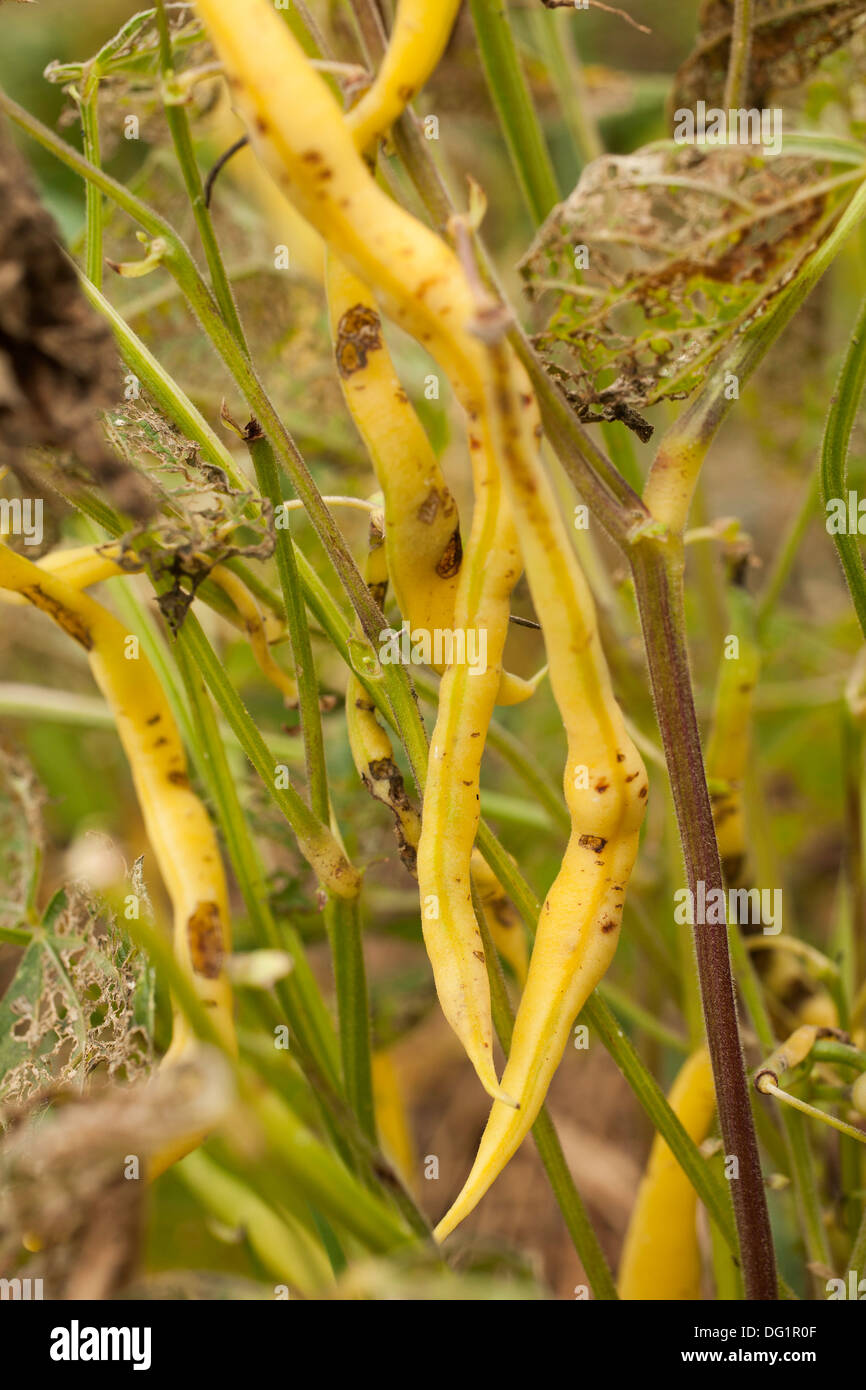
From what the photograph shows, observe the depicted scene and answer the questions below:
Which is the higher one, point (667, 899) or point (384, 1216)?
point (667, 899)

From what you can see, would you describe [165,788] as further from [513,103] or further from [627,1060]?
[513,103]

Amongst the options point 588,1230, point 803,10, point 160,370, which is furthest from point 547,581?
point 803,10

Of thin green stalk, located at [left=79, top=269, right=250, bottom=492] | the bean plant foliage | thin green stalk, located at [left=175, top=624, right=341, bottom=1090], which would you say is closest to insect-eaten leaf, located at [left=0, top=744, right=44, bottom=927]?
the bean plant foliage

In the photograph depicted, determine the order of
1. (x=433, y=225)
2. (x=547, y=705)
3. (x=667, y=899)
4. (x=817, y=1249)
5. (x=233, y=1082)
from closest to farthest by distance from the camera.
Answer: (x=233, y=1082)
(x=433, y=225)
(x=817, y=1249)
(x=667, y=899)
(x=547, y=705)

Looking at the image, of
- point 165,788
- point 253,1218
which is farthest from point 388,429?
point 253,1218

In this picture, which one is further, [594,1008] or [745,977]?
[745,977]
